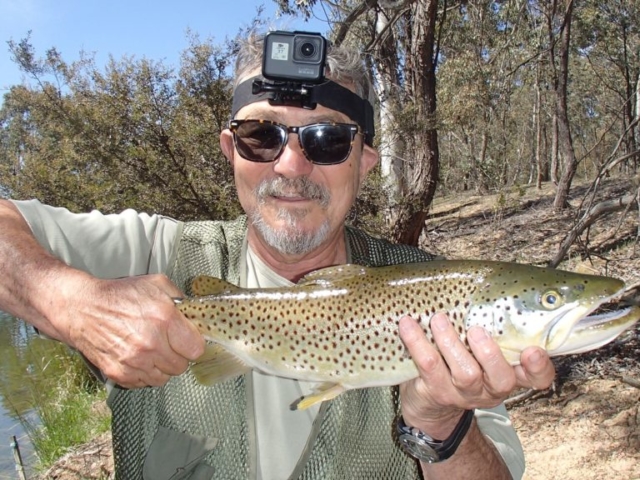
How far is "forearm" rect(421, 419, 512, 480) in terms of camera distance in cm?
266

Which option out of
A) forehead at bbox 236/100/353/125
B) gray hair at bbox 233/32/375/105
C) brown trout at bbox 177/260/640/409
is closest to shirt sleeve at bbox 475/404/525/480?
brown trout at bbox 177/260/640/409

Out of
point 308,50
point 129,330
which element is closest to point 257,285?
point 129,330

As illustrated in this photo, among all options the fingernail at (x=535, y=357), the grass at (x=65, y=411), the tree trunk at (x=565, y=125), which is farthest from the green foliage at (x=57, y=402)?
the tree trunk at (x=565, y=125)

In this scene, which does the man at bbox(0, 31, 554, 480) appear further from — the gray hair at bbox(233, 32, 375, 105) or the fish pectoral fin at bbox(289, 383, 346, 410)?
the fish pectoral fin at bbox(289, 383, 346, 410)

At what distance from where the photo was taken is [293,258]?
3.14 meters

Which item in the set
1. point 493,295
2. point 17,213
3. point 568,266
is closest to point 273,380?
point 493,295

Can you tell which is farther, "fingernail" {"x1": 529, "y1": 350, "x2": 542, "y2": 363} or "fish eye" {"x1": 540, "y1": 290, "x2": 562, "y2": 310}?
"fish eye" {"x1": 540, "y1": 290, "x2": 562, "y2": 310}

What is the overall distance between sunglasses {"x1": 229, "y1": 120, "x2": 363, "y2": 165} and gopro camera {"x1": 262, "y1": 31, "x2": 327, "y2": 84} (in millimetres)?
280

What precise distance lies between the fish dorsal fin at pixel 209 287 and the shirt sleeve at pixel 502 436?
1.46 meters

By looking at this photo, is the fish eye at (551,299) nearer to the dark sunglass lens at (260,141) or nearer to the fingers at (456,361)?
the fingers at (456,361)

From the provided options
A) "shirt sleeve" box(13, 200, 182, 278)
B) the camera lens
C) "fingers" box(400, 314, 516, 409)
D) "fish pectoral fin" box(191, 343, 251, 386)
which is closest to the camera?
"fingers" box(400, 314, 516, 409)

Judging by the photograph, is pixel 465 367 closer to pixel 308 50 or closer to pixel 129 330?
pixel 129 330

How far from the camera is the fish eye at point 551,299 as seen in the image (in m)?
2.37

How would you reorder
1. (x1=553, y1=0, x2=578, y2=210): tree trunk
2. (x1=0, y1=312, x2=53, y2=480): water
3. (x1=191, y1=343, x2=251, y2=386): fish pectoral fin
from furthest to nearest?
(x1=553, y1=0, x2=578, y2=210): tree trunk < (x1=0, y1=312, x2=53, y2=480): water < (x1=191, y1=343, x2=251, y2=386): fish pectoral fin
